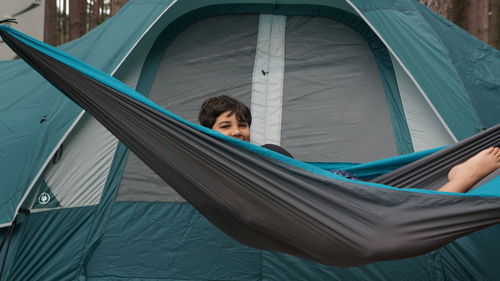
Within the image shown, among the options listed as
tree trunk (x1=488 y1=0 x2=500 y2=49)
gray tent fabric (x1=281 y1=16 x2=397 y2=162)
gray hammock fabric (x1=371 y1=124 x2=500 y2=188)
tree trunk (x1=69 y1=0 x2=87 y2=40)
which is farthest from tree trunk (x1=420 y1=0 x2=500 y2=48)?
tree trunk (x1=69 y1=0 x2=87 y2=40)

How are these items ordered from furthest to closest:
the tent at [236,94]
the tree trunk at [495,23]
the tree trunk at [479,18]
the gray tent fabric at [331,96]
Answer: the tree trunk at [495,23], the tree trunk at [479,18], the gray tent fabric at [331,96], the tent at [236,94]

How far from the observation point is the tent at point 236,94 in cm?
258

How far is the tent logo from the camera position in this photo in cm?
262

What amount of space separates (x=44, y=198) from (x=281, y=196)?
1372mm

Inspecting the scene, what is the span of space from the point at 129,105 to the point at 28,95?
1.20 m

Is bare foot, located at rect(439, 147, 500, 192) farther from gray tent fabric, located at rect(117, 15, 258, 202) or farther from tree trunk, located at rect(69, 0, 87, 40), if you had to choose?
tree trunk, located at rect(69, 0, 87, 40)

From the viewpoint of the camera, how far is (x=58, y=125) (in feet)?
8.57

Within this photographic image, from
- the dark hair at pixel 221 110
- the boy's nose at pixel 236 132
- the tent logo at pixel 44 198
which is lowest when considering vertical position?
the tent logo at pixel 44 198

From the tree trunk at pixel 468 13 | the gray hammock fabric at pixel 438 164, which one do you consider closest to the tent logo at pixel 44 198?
the gray hammock fabric at pixel 438 164

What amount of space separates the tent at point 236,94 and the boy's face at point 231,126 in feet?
1.93

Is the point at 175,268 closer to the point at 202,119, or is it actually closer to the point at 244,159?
the point at 202,119

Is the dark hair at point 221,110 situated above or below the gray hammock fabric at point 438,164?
above

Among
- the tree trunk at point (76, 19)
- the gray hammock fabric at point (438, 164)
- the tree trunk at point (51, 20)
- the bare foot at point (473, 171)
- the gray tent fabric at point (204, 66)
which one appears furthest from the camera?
the tree trunk at point (51, 20)

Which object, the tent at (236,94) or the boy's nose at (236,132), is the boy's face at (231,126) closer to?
the boy's nose at (236,132)
